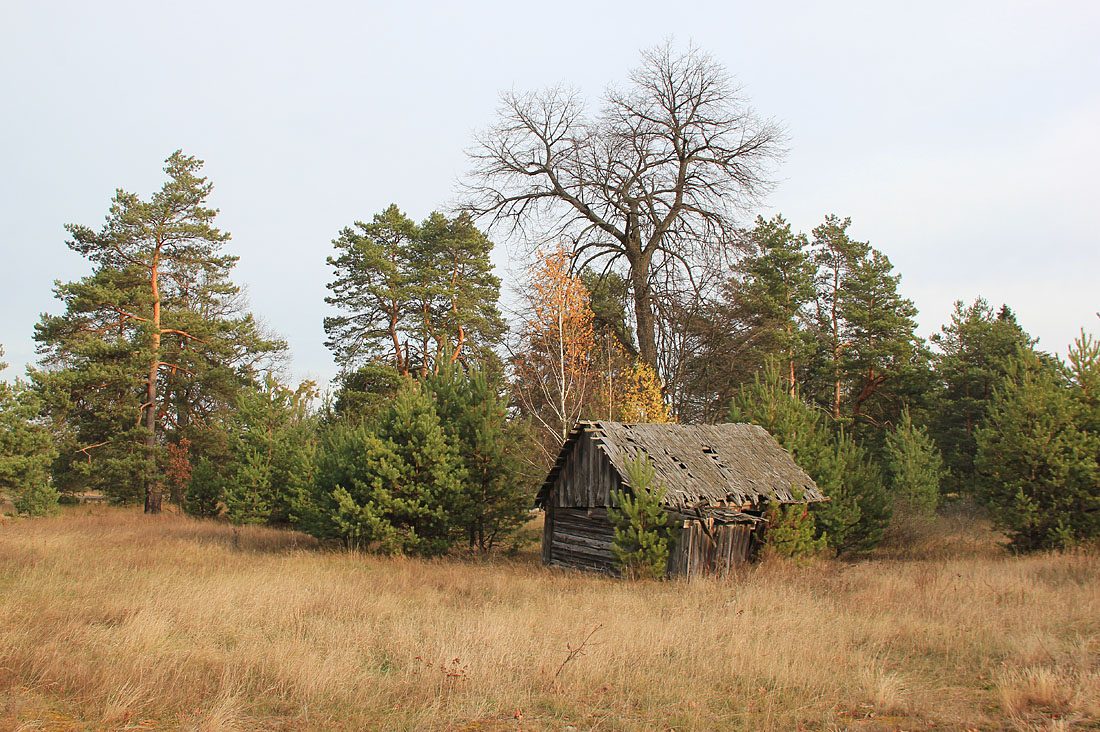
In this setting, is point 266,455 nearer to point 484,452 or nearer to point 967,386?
point 484,452

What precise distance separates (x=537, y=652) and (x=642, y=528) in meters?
6.93

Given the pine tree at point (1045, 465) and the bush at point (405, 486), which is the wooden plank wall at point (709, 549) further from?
the pine tree at point (1045, 465)

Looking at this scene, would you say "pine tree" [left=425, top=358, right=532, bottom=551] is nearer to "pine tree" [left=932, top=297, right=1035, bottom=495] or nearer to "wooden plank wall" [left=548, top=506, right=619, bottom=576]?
"wooden plank wall" [left=548, top=506, right=619, bottom=576]

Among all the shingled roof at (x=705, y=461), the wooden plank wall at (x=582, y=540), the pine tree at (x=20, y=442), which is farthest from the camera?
the pine tree at (x=20, y=442)

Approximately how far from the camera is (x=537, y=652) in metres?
8.05

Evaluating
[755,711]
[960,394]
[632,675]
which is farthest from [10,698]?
[960,394]

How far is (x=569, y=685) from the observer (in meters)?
7.04

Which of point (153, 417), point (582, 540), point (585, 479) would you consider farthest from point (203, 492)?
point (585, 479)

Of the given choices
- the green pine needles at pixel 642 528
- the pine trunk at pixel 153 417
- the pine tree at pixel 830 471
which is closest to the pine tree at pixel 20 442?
the pine trunk at pixel 153 417

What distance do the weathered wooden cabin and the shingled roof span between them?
0.03m

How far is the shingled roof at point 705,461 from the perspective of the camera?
15812 millimetres

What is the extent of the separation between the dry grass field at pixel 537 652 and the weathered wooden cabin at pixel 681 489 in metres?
1.82

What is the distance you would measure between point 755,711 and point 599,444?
977 cm

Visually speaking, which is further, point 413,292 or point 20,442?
point 413,292
